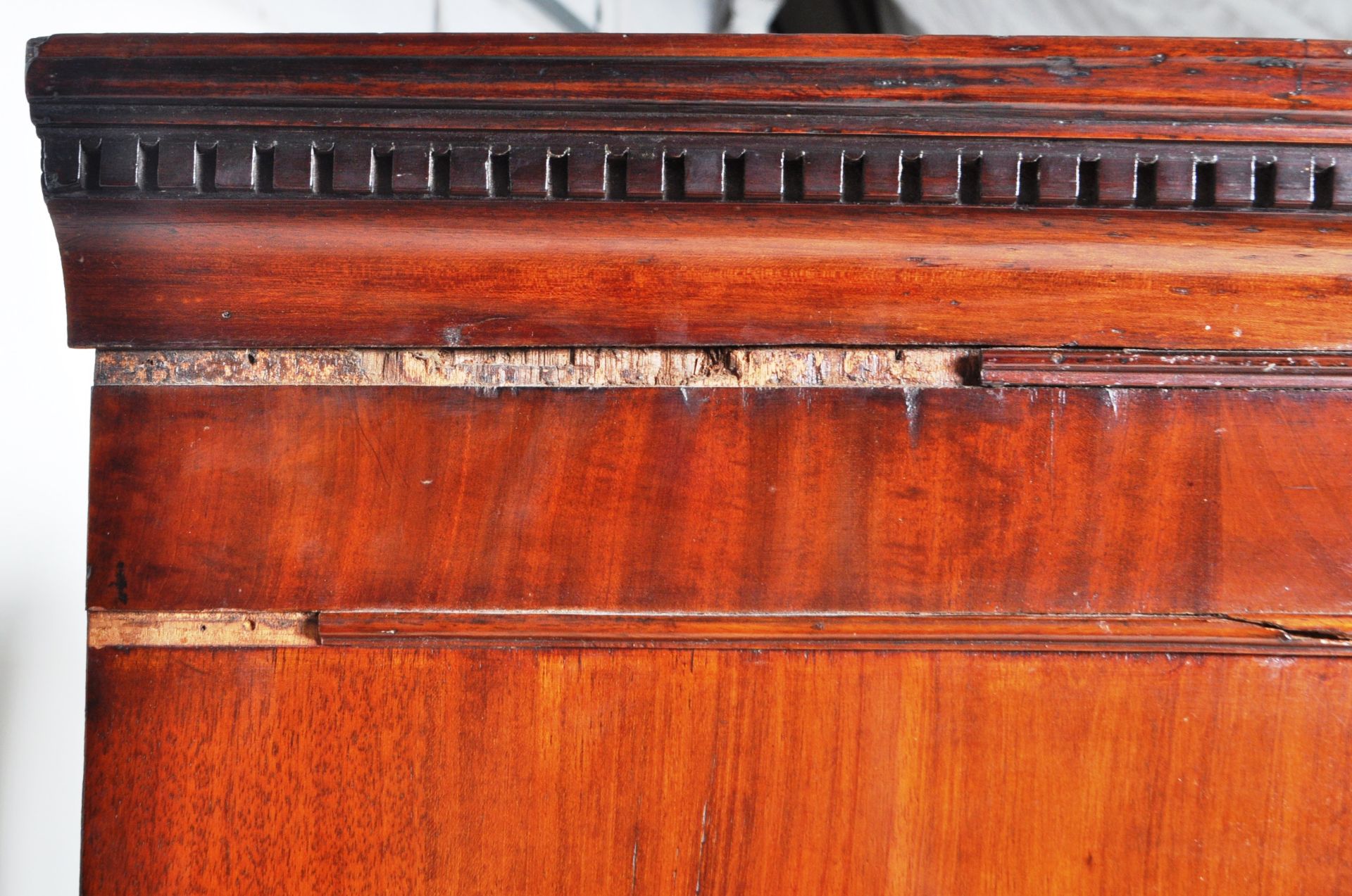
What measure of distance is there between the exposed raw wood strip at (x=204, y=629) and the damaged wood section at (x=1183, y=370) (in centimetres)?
30

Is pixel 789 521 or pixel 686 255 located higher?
pixel 686 255

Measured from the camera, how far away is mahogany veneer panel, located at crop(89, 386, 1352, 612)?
36 cm

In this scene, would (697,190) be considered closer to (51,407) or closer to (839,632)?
(839,632)

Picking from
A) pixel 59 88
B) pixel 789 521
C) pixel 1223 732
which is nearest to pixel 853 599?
pixel 789 521

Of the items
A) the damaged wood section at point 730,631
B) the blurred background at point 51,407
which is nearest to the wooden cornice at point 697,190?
the damaged wood section at point 730,631

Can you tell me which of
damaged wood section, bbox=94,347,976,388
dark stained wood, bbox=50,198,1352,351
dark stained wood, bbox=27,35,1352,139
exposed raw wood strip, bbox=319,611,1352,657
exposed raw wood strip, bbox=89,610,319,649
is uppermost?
dark stained wood, bbox=27,35,1352,139

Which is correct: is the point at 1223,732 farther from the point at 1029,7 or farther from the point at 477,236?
the point at 1029,7

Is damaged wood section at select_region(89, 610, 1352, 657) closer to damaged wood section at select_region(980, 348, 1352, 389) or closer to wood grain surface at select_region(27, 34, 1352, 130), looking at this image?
damaged wood section at select_region(980, 348, 1352, 389)

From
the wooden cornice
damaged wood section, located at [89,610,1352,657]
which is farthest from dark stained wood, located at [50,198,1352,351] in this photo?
damaged wood section, located at [89,610,1352,657]

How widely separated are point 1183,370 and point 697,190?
207 millimetres

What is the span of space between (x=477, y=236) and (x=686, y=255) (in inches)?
3.3

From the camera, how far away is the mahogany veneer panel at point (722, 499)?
1.17 ft

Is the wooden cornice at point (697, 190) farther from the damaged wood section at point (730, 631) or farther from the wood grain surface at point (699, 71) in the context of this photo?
the damaged wood section at point (730, 631)

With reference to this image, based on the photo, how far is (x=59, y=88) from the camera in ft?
1.11
